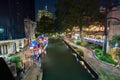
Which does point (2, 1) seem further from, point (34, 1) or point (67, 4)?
point (34, 1)

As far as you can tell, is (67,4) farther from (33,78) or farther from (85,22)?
(33,78)

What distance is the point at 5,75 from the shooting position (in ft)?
7.25

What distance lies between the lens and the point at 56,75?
18.7 m

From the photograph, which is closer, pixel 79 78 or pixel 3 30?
pixel 79 78

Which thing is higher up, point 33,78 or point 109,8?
point 109,8

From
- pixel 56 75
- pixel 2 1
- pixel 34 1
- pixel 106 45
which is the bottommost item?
pixel 56 75

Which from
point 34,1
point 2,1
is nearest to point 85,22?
point 2,1

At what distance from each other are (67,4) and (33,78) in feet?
89.6

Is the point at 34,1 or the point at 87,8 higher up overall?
the point at 34,1

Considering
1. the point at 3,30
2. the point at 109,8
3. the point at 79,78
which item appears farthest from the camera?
the point at 3,30

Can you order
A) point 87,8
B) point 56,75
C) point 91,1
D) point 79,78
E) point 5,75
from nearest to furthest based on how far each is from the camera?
point 5,75 < point 79,78 < point 56,75 < point 91,1 < point 87,8

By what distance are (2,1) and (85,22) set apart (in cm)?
2296

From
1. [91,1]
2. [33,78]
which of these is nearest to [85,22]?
[91,1]

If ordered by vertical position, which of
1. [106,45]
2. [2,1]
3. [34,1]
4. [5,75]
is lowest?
[106,45]
